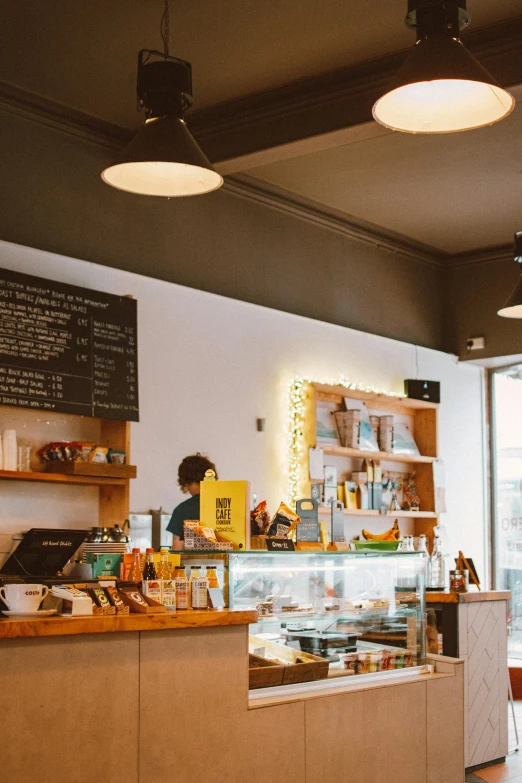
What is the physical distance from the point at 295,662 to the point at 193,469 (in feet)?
6.09

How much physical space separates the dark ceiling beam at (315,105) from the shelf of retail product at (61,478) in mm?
2092

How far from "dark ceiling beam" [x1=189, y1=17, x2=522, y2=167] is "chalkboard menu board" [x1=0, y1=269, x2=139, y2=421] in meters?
1.21

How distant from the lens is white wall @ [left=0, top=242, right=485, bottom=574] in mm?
5312

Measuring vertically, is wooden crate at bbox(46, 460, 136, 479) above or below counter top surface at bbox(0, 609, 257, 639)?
above

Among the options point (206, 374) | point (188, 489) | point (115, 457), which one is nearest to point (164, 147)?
point (115, 457)

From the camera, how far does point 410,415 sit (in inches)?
327

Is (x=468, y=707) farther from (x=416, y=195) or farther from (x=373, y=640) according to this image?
(x=416, y=195)

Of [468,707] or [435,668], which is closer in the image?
[435,668]

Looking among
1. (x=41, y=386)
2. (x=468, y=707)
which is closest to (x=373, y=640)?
(x=468, y=707)

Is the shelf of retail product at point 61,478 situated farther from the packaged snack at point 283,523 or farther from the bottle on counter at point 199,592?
the bottle on counter at point 199,592

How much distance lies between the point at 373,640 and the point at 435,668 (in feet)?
1.21

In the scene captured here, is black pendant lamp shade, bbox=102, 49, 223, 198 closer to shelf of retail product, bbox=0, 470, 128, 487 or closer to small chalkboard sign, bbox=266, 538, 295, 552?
small chalkboard sign, bbox=266, 538, 295, 552

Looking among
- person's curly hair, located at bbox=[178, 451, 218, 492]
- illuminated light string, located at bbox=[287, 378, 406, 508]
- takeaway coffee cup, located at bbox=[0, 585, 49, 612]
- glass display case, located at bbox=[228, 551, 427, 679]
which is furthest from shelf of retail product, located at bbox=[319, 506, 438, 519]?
takeaway coffee cup, located at bbox=[0, 585, 49, 612]

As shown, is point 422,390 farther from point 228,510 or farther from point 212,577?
point 212,577
